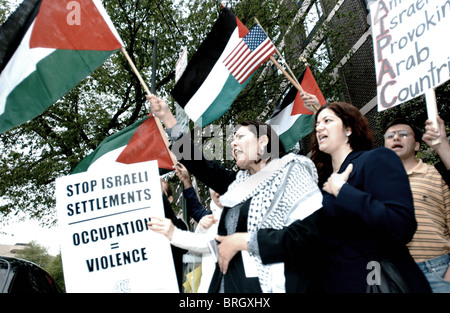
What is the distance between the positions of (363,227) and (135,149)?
2.40 metres

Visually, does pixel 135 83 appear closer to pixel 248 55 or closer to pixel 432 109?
pixel 248 55

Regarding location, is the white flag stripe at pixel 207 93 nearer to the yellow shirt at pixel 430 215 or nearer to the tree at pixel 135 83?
the yellow shirt at pixel 430 215

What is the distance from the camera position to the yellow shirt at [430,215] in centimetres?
234

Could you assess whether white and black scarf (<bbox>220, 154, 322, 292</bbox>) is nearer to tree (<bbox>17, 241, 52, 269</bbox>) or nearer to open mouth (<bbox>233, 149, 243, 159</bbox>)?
open mouth (<bbox>233, 149, 243, 159</bbox>)

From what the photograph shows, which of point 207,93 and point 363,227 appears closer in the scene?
point 363,227

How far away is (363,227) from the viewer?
189 centimetres

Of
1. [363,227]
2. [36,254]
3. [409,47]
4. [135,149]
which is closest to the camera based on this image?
[363,227]

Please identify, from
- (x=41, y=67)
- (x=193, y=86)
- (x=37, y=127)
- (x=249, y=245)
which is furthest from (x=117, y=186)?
(x=37, y=127)

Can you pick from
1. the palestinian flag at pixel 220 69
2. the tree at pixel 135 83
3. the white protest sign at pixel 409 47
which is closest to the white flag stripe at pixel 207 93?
the palestinian flag at pixel 220 69

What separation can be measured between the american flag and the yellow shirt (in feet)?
7.96

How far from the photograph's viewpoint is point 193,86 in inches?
174

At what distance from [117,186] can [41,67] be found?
1.48 meters

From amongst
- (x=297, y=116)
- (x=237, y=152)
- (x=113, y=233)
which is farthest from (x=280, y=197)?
(x=297, y=116)

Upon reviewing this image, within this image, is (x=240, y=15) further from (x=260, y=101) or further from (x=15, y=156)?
(x=15, y=156)
